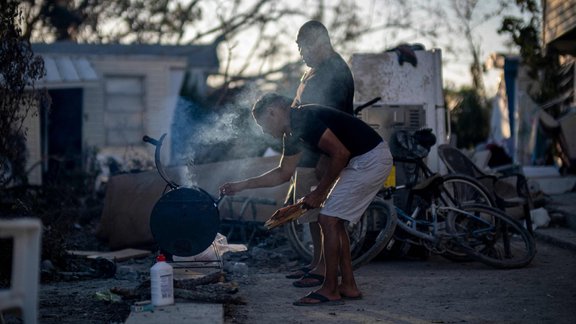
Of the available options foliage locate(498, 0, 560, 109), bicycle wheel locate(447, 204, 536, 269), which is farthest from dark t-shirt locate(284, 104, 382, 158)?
foliage locate(498, 0, 560, 109)

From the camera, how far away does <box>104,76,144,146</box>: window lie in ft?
80.4

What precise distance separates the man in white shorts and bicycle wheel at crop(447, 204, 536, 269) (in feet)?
6.21

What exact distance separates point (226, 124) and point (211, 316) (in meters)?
6.21

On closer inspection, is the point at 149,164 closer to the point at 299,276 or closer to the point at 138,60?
the point at 299,276

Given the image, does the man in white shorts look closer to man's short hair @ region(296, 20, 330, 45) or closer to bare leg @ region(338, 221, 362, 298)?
bare leg @ region(338, 221, 362, 298)

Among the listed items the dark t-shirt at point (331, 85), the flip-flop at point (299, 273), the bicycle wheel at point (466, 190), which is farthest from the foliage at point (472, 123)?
the flip-flop at point (299, 273)

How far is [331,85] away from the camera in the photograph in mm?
8219

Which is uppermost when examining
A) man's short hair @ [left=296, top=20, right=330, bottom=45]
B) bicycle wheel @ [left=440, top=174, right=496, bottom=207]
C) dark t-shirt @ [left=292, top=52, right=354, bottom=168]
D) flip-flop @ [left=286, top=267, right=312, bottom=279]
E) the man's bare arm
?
man's short hair @ [left=296, top=20, right=330, bottom=45]

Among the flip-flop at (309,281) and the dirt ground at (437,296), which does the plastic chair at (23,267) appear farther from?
the flip-flop at (309,281)

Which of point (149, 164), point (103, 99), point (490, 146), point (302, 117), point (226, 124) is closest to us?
point (302, 117)

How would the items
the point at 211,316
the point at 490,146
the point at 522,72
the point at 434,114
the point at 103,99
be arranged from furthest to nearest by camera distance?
the point at 103,99 → the point at 522,72 → the point at 490,146 → the point at 434,114 → the point at 211,316

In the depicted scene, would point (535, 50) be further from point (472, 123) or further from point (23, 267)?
point (23, 267)

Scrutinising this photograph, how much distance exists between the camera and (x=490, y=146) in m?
16.1

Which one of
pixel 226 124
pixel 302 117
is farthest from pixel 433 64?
pixel 302 117
